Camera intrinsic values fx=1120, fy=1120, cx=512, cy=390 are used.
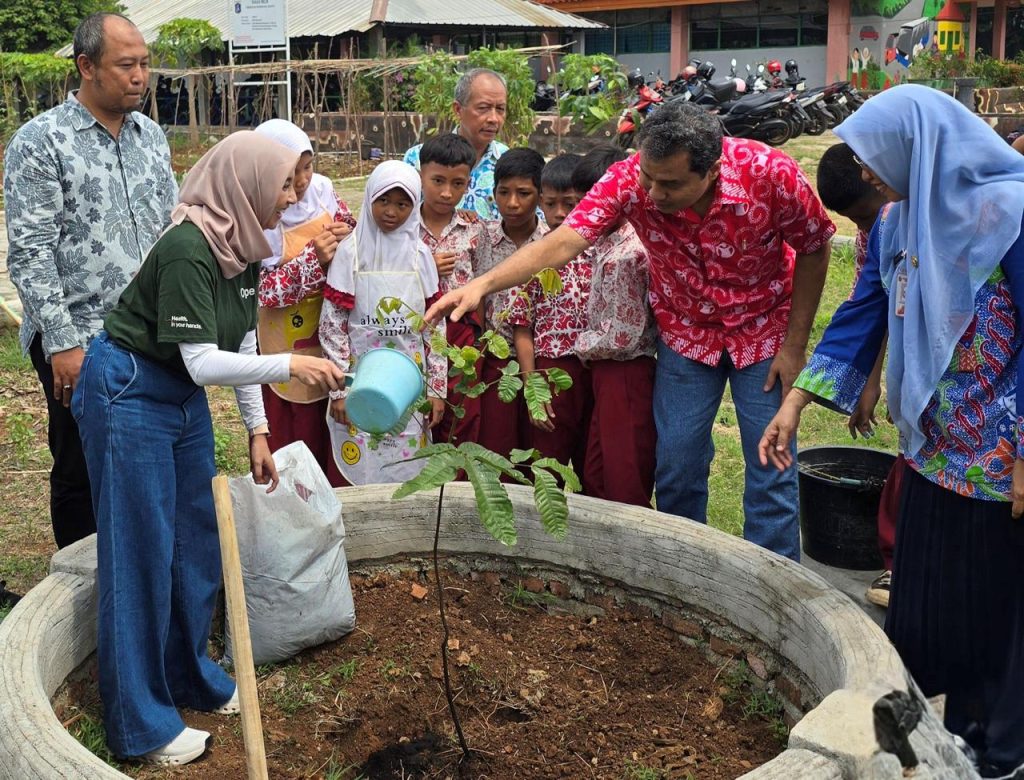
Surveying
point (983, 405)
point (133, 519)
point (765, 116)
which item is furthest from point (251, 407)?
point (765, 116)

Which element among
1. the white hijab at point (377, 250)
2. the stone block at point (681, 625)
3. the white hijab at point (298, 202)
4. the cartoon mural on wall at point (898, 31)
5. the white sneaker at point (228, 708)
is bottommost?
the white sneaker at point (228, 708)

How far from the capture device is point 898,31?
23969mm

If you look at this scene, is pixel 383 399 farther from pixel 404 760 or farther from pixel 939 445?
pixel 939 445

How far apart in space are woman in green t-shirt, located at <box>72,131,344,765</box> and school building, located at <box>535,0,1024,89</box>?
859 inches

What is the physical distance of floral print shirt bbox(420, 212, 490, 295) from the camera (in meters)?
3.91

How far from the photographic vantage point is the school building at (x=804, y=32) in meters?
23.8

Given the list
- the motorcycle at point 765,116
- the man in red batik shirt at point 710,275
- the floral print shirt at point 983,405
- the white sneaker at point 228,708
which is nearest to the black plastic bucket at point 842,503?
the man in red batik shirt at point 710,275

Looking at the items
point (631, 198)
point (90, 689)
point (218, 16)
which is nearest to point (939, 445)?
point (631, 198)

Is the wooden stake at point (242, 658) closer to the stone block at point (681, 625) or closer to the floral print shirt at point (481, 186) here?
the stone block at point (681, 625)

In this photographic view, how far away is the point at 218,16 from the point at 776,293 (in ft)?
76.3

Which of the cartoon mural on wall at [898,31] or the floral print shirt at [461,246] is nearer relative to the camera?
the floral print shirt at [461,246]

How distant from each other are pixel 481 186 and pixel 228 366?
2084mm

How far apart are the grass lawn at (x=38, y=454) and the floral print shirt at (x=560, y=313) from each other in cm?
117

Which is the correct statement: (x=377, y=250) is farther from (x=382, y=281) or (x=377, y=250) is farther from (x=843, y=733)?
(x=843, y=733)
